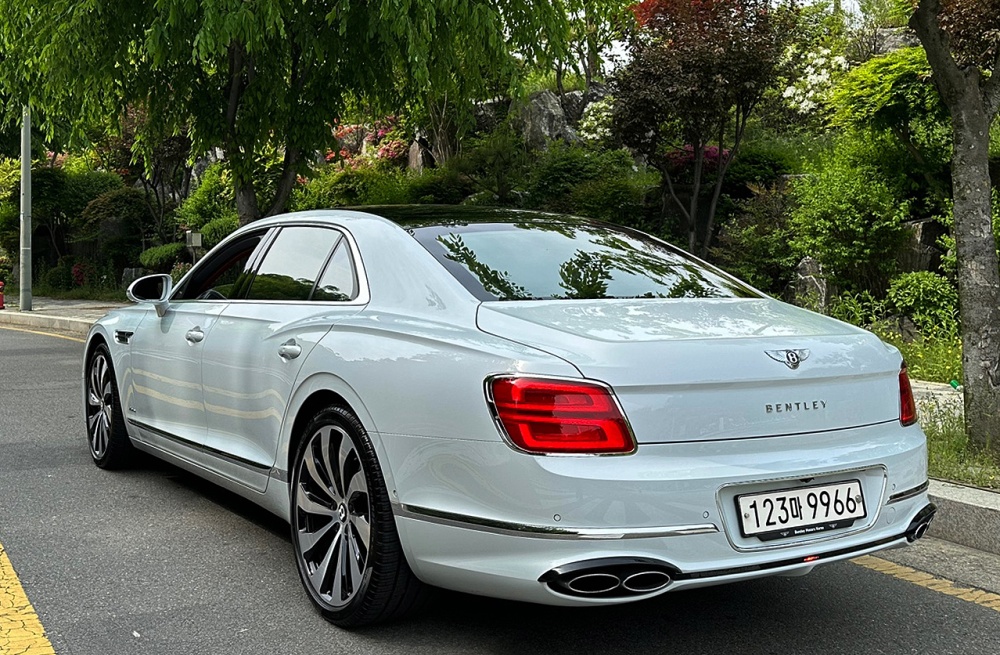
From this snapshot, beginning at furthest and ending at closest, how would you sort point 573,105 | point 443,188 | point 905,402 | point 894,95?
1. point 573,105
2. point 443,188
3. point 894,95
4. point 905,402

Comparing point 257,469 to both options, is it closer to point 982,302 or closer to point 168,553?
point 168,553

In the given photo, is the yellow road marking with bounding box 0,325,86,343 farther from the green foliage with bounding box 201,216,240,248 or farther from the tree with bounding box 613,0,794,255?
the tree with bounding box 613,0,794,255

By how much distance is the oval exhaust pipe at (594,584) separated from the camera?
2998 mm

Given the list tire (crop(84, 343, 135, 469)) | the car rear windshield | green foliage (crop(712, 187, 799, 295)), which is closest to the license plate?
the car rear windshield

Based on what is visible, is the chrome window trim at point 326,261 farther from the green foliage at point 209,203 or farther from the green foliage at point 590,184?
the green foliage at point 209,203

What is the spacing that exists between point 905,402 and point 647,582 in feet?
4.16

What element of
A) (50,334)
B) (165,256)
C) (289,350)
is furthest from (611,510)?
(165,256)

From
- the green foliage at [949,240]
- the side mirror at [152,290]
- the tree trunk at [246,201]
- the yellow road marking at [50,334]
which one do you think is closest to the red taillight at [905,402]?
the side mirror at [152,290]

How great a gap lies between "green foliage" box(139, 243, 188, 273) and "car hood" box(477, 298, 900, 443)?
2424cm

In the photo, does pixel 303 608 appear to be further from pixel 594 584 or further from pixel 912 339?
pixel 912 339

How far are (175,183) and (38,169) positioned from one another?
3.90 metres

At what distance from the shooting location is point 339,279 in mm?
4188

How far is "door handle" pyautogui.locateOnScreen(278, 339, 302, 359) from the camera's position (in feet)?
13.2

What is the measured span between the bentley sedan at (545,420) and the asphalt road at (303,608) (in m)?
0.26
